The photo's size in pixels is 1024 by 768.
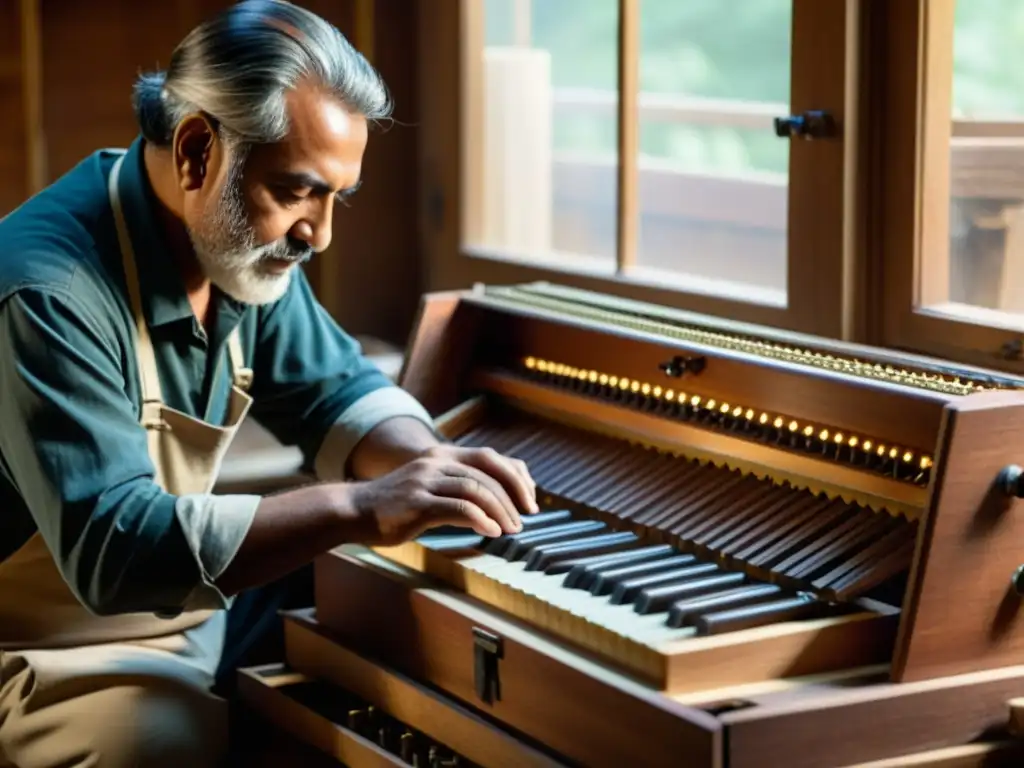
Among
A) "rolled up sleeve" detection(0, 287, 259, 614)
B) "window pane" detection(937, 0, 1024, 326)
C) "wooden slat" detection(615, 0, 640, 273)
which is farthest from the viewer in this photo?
"wooden slat" detection(615, 0, 640, 273)

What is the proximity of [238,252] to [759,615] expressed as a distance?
0.85 m

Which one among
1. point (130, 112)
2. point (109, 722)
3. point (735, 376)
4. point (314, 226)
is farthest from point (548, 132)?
point (109, 722)

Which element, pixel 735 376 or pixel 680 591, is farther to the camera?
pixel 735 376

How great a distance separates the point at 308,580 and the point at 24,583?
1.70 feet

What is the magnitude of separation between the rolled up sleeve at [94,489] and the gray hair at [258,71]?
0.32 meters

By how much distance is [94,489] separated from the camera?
1.94m

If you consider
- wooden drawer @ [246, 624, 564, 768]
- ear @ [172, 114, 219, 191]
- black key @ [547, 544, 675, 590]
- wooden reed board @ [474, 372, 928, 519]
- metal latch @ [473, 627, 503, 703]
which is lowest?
wooden drawer @ [246, 624, 564, 768]

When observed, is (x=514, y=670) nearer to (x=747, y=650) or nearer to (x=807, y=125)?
(x=747, y=650)

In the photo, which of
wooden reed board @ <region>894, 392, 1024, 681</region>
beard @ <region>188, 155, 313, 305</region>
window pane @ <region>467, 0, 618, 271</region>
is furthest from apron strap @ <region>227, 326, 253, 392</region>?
wooden reed board @ <region>894, 392, 1024, 681</region>

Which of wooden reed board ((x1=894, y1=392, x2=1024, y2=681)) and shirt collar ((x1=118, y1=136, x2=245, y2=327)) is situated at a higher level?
shirt collar ((x1=118, y1=136, x2=245, y2=327))

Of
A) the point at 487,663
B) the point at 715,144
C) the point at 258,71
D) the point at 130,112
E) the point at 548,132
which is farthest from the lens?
the point at 130,112

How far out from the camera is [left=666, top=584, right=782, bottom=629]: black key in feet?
5.61

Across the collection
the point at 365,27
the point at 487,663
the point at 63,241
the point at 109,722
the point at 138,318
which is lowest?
the point at 109,722

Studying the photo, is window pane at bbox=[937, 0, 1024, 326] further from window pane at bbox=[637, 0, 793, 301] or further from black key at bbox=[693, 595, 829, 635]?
black key at bbox=[693, 595, 829, 635]
